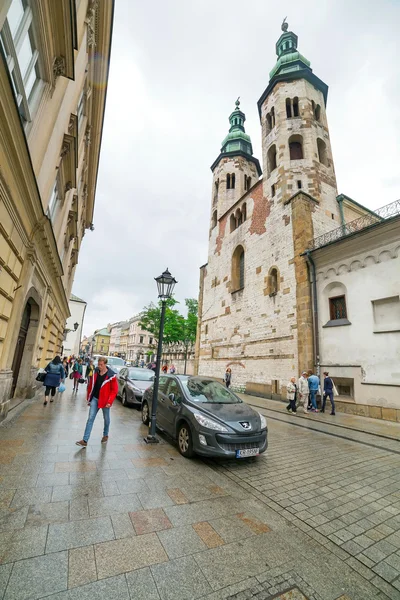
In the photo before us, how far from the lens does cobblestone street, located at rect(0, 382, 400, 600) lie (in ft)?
7.20

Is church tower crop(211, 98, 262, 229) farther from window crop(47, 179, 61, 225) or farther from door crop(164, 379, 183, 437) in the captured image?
door crop(164, 379, 183, 437)

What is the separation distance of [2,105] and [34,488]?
5678mm

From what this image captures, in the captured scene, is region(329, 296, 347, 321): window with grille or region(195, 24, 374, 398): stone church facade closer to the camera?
region(329, 296, 347, 321): window with grille

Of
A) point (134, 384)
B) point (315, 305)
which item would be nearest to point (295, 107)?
point (315, 305)

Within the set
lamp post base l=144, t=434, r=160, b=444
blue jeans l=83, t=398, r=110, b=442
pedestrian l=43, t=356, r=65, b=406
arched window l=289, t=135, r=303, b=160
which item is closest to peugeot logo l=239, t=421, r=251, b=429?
lamp post base l=144, t=434, r=160, b=444

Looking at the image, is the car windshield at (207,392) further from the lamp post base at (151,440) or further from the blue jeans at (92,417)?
the blue jeans at (92,417)

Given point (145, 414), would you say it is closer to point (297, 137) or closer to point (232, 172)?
point (297, 137)

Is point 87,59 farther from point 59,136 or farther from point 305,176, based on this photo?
point 305,176

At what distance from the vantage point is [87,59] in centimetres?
1091

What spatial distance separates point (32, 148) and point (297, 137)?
67.0 feet

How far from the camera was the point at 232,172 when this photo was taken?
30.0 meters

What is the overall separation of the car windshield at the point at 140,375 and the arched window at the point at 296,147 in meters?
19.4

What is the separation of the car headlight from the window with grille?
33.8ft

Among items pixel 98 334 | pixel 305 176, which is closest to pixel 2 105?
pixel 305 176
